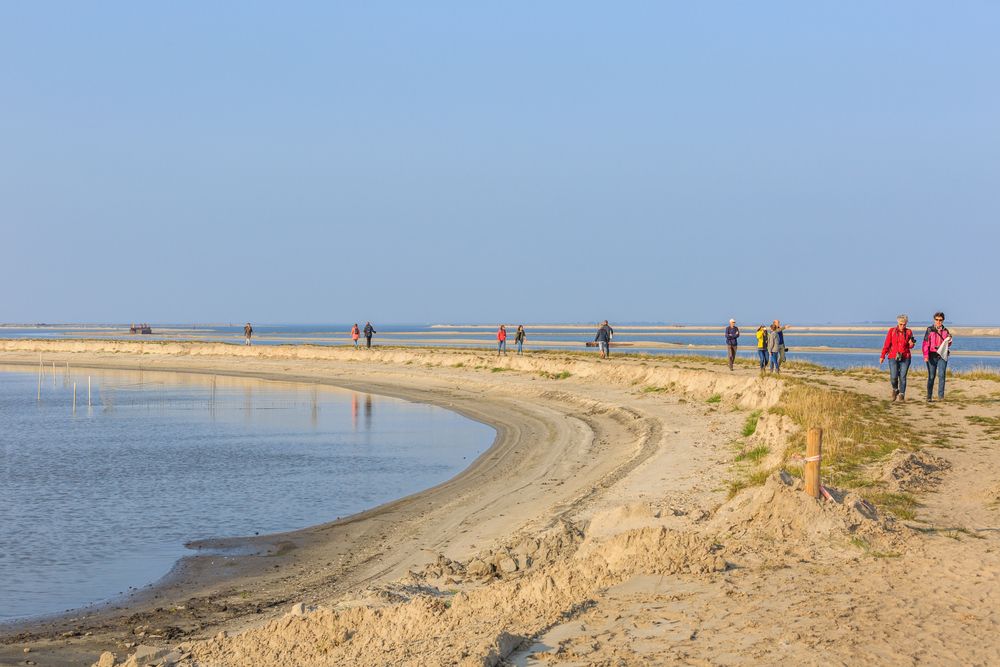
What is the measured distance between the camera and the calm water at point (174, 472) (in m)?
13.2

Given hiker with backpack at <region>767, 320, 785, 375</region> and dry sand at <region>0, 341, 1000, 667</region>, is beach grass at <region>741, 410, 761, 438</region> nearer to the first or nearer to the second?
dry sand at <region>0, 341, 1000, 667</region>

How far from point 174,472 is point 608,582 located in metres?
14.6

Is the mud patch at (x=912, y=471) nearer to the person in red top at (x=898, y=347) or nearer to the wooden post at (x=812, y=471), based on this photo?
the wooden post at (x=812, y=471)

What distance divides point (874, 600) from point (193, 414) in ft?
98.4

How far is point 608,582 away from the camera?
918 centimetres

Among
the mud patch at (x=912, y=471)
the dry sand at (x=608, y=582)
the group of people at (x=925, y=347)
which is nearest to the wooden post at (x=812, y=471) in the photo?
the dry sand at (x=608, y=582)

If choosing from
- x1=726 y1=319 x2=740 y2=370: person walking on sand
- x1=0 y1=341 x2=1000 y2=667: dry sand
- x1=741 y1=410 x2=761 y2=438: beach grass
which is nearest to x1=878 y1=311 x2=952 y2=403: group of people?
x1=741 y1=410 x2=761 y2=438: beach grass

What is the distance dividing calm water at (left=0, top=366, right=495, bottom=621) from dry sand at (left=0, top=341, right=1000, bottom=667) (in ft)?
4.04

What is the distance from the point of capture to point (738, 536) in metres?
10.5

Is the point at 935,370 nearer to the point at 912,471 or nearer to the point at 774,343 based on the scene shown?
the point at 774,343

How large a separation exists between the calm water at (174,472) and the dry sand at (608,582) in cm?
123

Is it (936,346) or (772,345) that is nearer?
(936,346)

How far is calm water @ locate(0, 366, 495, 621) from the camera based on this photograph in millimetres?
13180

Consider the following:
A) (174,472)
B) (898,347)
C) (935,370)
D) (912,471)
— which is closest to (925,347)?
(898,347)
